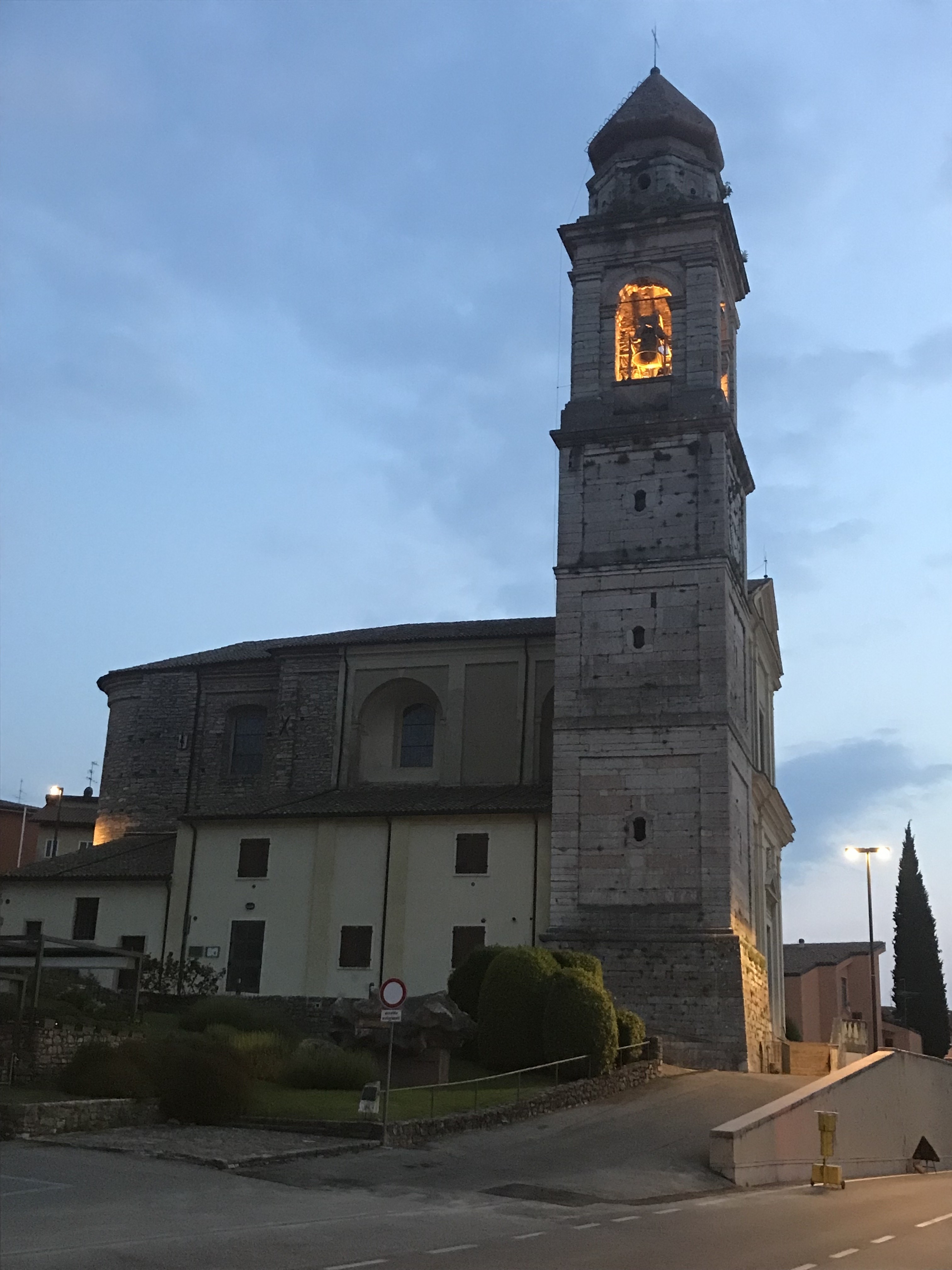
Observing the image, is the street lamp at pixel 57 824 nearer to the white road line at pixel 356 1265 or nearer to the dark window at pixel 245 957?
the dark window at pixel 245 957

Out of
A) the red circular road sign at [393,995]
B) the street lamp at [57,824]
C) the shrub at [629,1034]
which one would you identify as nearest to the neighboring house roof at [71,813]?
the street lamp at [57,824]

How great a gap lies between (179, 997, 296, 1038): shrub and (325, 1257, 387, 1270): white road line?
62.5 ft

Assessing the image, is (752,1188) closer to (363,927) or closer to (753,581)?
(363,927)

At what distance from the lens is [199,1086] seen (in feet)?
64.3

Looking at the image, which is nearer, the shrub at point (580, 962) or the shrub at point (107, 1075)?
the shrub at point (107, 1075)

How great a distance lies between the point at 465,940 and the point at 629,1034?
320 inches

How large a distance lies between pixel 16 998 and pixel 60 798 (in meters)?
40.4

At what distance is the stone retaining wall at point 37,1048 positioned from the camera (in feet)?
68.3

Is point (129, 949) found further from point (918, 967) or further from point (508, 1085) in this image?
point (918, 967)

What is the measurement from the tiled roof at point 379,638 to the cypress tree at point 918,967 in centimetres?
3083

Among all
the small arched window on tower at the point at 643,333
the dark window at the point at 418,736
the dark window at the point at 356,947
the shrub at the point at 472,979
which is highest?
the small arched window on tower at the point at 643,333

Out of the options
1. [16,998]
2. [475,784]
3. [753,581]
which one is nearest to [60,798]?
[475,784]

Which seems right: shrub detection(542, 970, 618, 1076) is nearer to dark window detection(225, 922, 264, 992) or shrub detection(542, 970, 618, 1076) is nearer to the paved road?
the paved road

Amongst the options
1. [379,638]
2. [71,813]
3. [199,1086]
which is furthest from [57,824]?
[199,1086]
